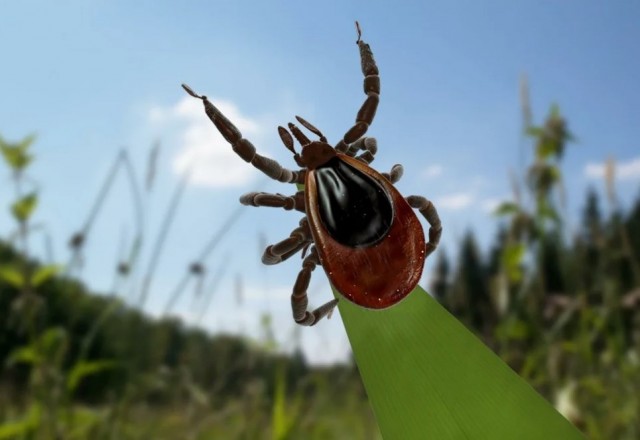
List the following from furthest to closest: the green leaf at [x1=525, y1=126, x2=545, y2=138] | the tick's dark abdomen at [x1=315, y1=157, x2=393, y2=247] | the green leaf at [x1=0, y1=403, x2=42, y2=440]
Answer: the green leaf at [x1=525, y1=126, x2=545, y2=138] < the green leaf at [x1=0, y1=403, x2=42, y2=440] < the tick's dark abdomen at [x1=315, y1=157, x2=393, y2=247]

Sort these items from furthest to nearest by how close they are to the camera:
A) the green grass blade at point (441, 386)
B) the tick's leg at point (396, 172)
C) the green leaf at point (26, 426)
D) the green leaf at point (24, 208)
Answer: the green leaf at point (24, 208), the green leaf at point (26, 426), the tick's leg at point (396, 172), the green grass blade at point (441, 386)

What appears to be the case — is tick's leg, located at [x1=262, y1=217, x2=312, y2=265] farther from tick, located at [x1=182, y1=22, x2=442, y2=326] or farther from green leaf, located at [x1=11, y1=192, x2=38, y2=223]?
green leaf, located at [x1=11, y1=192, x2=38, y2=223]

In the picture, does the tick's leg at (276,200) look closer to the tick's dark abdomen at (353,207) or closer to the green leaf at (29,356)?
the tick's dark abdomen at (353,207)

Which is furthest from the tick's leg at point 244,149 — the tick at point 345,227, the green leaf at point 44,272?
the green leaf at point 44,272

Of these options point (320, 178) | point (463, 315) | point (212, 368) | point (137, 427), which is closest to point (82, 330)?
point (212, 368)

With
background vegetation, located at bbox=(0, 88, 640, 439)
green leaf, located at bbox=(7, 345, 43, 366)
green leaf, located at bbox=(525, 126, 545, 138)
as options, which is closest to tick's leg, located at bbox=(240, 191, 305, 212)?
background vegetation, located at bbox=(0, 88, 640, 439)

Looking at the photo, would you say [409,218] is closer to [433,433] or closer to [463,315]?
[433,433]
